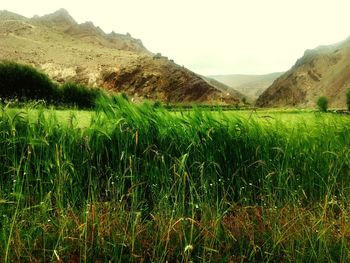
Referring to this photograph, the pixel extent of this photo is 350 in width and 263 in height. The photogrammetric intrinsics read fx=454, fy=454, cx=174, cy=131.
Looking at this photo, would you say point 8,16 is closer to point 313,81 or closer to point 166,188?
point 313,81

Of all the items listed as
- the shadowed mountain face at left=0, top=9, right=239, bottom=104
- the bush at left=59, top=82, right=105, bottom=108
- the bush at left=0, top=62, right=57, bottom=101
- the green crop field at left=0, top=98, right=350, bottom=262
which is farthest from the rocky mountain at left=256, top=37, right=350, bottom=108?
the green crop field at left=0, top=98, right=350, bottom=262

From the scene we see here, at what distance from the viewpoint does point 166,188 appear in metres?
4.95

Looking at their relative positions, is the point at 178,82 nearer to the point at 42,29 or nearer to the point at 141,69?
the point at 141,69

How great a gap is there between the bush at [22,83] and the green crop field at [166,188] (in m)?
44.7

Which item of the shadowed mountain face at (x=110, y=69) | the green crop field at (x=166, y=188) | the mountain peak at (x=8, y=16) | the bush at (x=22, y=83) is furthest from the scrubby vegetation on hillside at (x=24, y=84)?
the mountain peak at (x=8, y=16)

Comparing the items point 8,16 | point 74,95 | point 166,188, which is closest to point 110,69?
point 8,16

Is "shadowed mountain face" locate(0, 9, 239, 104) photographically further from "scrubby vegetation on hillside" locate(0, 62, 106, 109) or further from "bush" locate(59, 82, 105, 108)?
"scrubby vegetation on hillside" locate(0, 62, 106, 109)

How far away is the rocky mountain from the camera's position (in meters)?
140

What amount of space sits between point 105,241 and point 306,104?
143 meters

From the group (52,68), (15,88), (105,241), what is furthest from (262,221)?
(52,68)

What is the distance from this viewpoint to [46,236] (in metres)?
4.11

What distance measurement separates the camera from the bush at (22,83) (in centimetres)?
4812

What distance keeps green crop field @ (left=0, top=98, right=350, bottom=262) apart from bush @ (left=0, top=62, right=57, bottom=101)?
44.7 meters

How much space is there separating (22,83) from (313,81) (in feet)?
395
